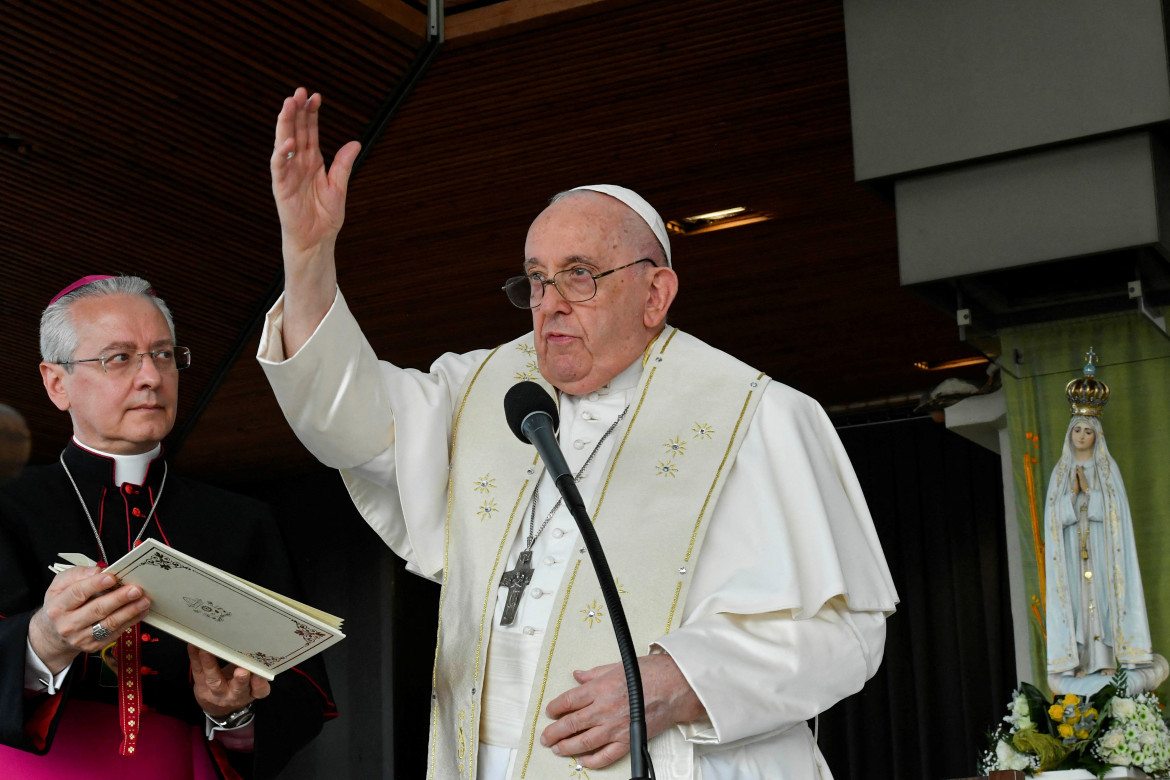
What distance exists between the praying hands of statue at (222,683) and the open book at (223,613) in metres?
0.10

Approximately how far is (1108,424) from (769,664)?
4315 millimetres

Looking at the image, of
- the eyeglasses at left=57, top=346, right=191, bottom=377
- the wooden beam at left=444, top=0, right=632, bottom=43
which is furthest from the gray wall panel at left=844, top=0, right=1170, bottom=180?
the eyeglasses at left=57, top=346, right=191, bottom=377

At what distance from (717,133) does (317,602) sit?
7122 millimetres

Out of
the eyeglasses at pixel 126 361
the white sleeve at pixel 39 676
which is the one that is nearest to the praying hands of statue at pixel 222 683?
the white sleeve at pixel 39 676

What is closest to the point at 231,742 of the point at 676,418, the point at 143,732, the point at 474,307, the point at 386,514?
the point at 143,732

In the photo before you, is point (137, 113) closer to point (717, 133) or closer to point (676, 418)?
point (717, 133)

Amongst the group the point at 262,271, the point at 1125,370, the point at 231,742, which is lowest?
the point at 231,742

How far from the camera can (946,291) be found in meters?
5.50

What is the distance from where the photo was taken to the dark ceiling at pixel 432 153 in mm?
6211

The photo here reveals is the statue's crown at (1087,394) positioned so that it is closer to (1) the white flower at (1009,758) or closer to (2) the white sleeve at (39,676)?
(1) the white flower at (1009,758)

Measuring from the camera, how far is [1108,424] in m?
6.26

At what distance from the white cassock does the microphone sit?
311mm

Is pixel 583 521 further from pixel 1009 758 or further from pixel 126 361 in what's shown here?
pixel 1009 758

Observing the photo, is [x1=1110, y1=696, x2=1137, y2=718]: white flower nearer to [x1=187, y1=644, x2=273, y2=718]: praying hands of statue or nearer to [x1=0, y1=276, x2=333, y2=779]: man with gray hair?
[x1=0, y1=276, x2=333, y2=779]: man with gray hair
